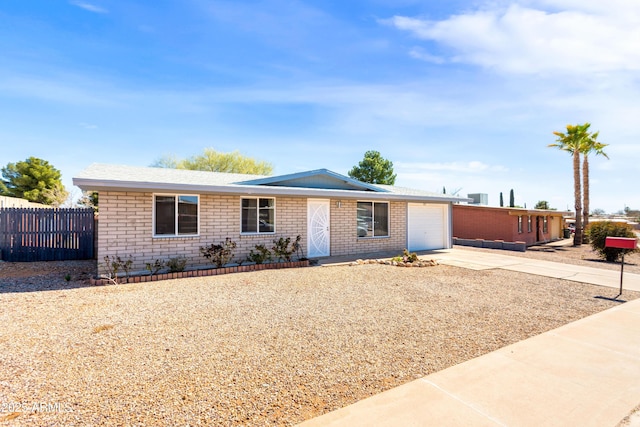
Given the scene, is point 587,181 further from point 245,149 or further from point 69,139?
point 69,139

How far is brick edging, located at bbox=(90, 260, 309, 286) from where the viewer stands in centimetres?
820

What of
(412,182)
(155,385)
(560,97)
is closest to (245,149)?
(412,182)

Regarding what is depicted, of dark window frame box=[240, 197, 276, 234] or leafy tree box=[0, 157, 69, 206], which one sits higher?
leafy tree box=[0, 157, 69, 206]

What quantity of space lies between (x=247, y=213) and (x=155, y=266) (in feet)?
10.8

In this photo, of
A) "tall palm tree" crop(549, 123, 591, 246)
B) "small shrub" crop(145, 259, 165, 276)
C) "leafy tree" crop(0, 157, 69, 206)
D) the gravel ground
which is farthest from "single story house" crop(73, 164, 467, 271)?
"leafy tree" crop(0, 157, 69, 206)

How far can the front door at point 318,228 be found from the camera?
40.7 ft

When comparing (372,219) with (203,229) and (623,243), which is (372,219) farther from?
(623,243)

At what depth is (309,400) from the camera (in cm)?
303

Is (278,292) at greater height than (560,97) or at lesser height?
lesser

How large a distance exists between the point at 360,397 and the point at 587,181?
1094 inches

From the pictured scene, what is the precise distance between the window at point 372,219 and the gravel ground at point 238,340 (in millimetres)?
5467

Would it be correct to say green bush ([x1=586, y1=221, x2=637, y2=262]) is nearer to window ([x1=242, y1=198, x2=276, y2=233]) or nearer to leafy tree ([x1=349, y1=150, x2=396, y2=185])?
window ([x1=242, y1=198, x2=276, y2=233])

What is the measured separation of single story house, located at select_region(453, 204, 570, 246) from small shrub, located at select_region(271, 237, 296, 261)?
14517mm

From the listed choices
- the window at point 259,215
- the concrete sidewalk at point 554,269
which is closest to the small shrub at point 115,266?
the window at point 259,215
